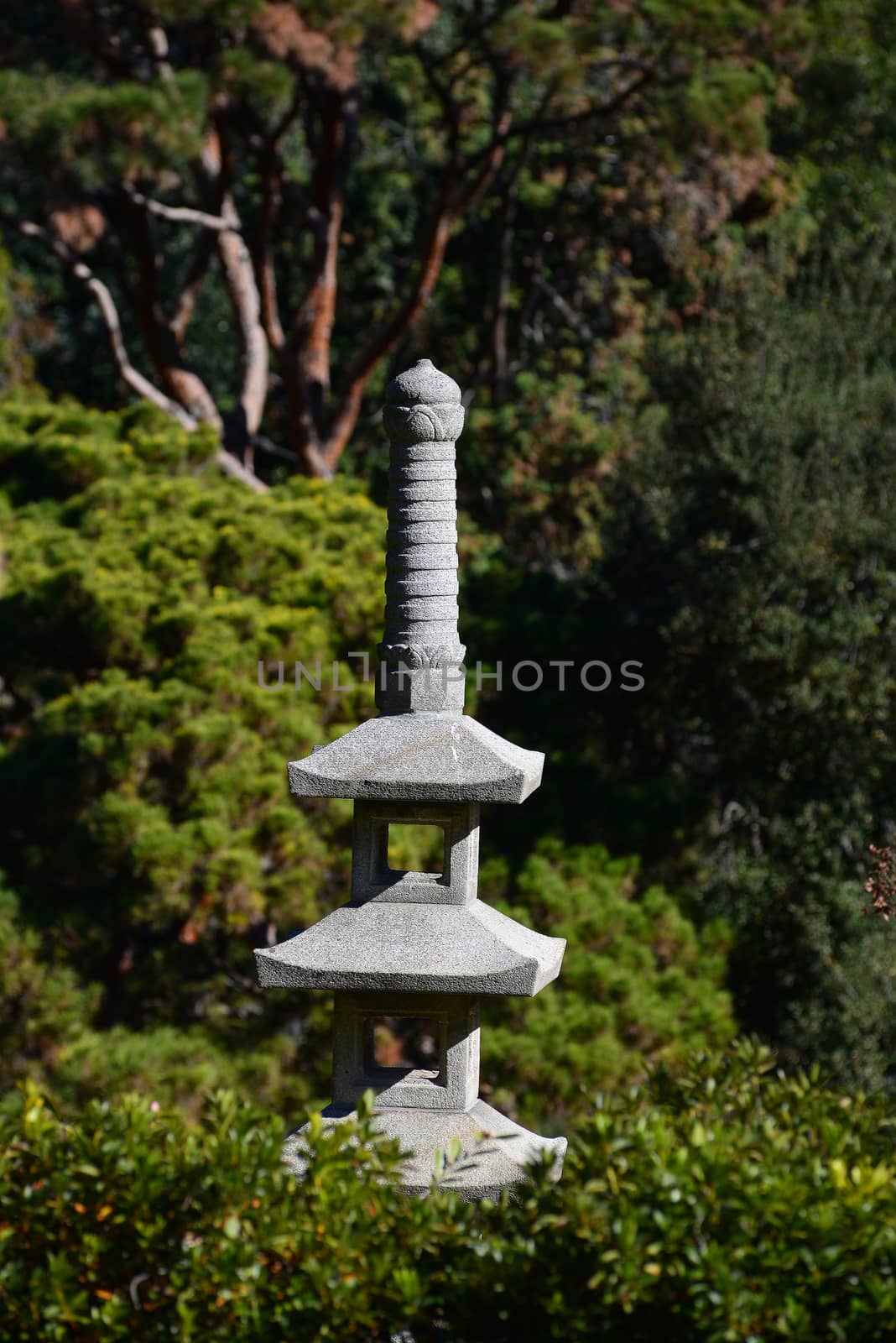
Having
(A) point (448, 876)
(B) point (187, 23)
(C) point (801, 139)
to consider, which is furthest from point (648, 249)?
(A) point (448, 876)

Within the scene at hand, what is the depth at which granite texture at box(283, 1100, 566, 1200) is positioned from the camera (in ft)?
18.3

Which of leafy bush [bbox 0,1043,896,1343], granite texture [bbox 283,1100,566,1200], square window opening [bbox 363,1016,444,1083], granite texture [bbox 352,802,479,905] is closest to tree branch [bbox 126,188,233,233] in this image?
square window opening [bbox 363,1016,444,1083]

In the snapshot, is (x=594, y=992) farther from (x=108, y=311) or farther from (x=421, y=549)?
(x=108, y=311)

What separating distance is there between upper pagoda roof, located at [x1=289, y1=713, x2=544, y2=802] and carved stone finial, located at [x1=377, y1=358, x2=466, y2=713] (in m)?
0.17

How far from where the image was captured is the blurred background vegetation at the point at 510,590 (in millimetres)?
10711

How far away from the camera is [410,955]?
18.4 feet

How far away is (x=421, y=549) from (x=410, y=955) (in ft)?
4.84

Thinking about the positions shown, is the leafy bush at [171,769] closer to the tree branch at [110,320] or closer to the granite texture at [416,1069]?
the tree branch at [110,320]

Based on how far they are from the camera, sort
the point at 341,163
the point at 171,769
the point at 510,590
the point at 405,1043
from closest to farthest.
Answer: the point at 171,769 < the point at 405,1043 < the point at 510,590 < the point at 341,163

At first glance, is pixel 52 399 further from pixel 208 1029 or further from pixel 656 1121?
pixel 656 1121

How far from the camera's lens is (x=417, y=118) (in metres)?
20.7

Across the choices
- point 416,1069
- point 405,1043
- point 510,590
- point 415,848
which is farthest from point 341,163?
point 416,1069

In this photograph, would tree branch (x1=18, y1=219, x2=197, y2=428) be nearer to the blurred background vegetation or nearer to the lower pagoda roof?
the blurred background vegetation

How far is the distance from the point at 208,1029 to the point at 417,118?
45.5 feet
